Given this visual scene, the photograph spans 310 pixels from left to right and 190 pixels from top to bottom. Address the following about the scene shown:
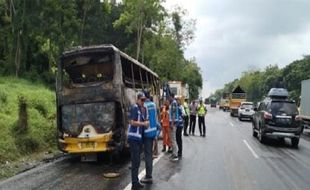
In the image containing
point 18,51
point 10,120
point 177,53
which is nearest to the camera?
point 10,120

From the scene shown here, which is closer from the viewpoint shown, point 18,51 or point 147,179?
point 147,179

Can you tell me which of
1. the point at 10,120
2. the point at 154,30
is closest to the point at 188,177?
the point at 10,120

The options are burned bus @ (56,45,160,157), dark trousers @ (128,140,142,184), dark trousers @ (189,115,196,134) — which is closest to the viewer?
dark trousers @ (128,140,142,184)

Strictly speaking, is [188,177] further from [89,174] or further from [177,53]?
[177,53]

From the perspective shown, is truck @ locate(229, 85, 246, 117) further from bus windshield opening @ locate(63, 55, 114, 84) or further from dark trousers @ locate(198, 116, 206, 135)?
bus windshield opening @ locate(63, 55, 114, 84)

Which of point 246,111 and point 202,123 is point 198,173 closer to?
point 202,123

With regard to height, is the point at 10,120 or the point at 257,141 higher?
the point at 10,120

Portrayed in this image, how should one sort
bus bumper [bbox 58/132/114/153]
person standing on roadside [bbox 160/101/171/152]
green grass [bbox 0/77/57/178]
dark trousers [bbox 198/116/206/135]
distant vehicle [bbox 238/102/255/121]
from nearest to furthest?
1. bus bumper [bbox 58/132/114/153]
2. green grass [bbox 0/77/57/178]
3. person standing on roadside [bbox 160/101/171/152]
4. dark trousers [bbox 198/116/206/135]
5. distant vehicle [bbox 238/102/255/121]

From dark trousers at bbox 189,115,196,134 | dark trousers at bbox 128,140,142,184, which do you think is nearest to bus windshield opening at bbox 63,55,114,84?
dark trousers at bbox 128,140,142,184

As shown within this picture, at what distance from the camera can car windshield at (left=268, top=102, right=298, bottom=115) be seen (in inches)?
831

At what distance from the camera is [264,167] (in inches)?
563

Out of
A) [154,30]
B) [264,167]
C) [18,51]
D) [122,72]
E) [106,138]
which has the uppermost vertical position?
[154,30]

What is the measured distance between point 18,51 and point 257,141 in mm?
19817

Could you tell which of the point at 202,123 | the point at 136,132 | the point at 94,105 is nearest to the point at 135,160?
the point at 136,132
